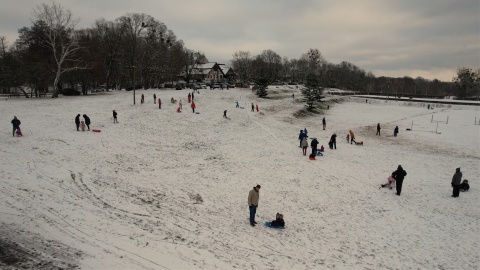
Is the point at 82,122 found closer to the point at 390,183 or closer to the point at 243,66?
the point at 390,183

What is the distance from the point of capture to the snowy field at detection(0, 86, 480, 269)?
31.4 feet

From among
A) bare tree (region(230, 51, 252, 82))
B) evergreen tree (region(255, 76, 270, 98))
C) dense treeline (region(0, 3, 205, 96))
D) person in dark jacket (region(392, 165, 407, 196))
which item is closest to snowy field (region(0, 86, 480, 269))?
person in dark jacket (region(392, 165, 407, 196))

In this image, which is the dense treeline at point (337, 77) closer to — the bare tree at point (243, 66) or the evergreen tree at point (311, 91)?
the bare tree at point (243, 66)

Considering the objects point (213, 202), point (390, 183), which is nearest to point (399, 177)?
point (390, 183)

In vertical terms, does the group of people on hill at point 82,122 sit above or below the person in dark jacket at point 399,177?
above

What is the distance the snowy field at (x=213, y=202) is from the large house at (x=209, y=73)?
72.6 meters

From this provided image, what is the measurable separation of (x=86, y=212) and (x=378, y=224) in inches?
501

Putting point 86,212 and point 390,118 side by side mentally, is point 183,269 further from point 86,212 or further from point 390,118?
point 390,118

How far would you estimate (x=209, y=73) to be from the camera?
110500 millimetres

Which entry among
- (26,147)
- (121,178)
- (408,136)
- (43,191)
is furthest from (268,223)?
(408,136)

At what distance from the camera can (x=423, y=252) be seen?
37.1 feet

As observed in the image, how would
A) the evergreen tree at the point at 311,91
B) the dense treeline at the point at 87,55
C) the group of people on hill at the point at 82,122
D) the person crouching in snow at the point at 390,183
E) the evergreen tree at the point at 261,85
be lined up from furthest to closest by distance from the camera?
the evergreen tree at the point at 261,85, the evergreen tree at the point at 311,91, the dense treeline at the point at 87,55, the group of people on hill at the point at 82,122, the person crouching in snow at the point at 390,183

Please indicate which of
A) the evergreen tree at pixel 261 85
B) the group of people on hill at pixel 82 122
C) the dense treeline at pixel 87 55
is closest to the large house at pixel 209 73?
the dense treeline at pixel 87 55

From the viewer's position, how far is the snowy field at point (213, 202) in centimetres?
956
